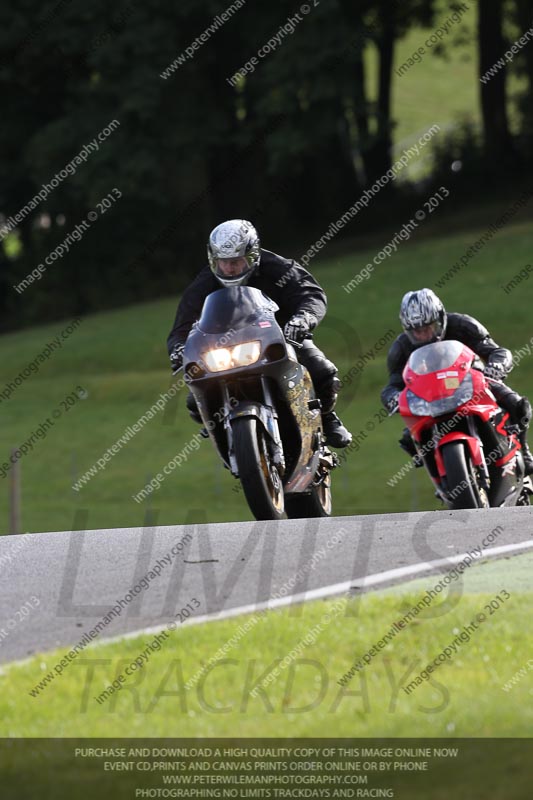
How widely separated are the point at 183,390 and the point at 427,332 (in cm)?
2284

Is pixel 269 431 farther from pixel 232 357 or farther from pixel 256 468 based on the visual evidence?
pixel 232 357

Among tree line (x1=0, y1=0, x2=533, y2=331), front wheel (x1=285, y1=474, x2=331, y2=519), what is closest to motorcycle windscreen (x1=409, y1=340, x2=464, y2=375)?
front wheel (x1=285, y1=474, x2=331, y2=519)

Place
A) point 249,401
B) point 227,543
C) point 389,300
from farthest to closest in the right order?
point 389,300, point 249,401, point 227,543

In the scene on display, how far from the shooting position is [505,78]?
49781 millimetres

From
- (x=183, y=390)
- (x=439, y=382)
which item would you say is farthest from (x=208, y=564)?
(x=183, y=390)

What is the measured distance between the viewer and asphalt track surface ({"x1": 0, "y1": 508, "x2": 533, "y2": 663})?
7.30 metres

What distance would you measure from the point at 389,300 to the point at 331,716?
34882mm

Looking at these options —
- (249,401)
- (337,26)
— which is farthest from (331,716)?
(337,26)

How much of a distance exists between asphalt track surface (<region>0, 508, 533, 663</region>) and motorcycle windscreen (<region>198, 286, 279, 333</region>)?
1345mm

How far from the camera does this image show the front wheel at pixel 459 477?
10703 mm

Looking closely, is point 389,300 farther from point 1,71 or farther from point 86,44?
point 1,71

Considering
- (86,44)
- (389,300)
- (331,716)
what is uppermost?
(86,44)

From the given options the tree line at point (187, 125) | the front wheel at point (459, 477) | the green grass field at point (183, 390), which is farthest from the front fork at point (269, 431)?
the tree line at point (187, 125)

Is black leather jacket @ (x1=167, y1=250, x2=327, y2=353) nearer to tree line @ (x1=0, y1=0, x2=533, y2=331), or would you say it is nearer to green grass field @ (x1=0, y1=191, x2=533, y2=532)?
green grass field @ (x1=0, y1=191, x2=533, y2=532)
